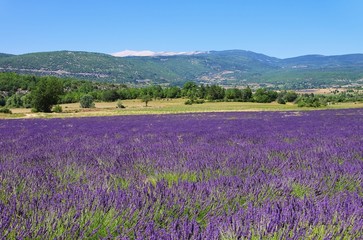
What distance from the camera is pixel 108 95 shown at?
94.3 metres

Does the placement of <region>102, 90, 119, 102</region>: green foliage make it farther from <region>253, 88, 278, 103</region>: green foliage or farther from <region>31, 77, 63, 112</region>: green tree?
<region>253, 88, 278, 103</region>: green foliage

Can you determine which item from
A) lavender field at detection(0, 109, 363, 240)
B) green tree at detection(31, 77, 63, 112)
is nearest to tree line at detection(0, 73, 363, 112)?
green tree at detection(31, 77, 63, 112)

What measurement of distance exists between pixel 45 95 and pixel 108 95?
1588 inches

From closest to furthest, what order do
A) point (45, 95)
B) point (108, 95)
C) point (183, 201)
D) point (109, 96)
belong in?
point (183, 201) → point (45, 95) → point (108, 95) → point (109, 96)

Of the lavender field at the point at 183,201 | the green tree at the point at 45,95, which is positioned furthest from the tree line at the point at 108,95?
the lavender field at the point at 183,201

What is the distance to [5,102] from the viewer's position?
292 feet

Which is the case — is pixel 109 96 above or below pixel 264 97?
above

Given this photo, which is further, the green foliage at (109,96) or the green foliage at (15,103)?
the green foliage at (109,96)

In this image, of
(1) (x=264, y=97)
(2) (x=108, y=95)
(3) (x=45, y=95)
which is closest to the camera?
(3) (x=45, y=95)

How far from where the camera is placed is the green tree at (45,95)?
53.6m

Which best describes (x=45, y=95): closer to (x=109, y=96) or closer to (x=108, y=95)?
(x=108, y=95)

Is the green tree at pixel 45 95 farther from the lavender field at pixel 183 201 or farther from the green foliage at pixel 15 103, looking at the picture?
the lavender field at pixel 183 201

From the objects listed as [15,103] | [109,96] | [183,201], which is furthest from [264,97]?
[183,201]

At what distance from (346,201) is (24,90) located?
130 metres
